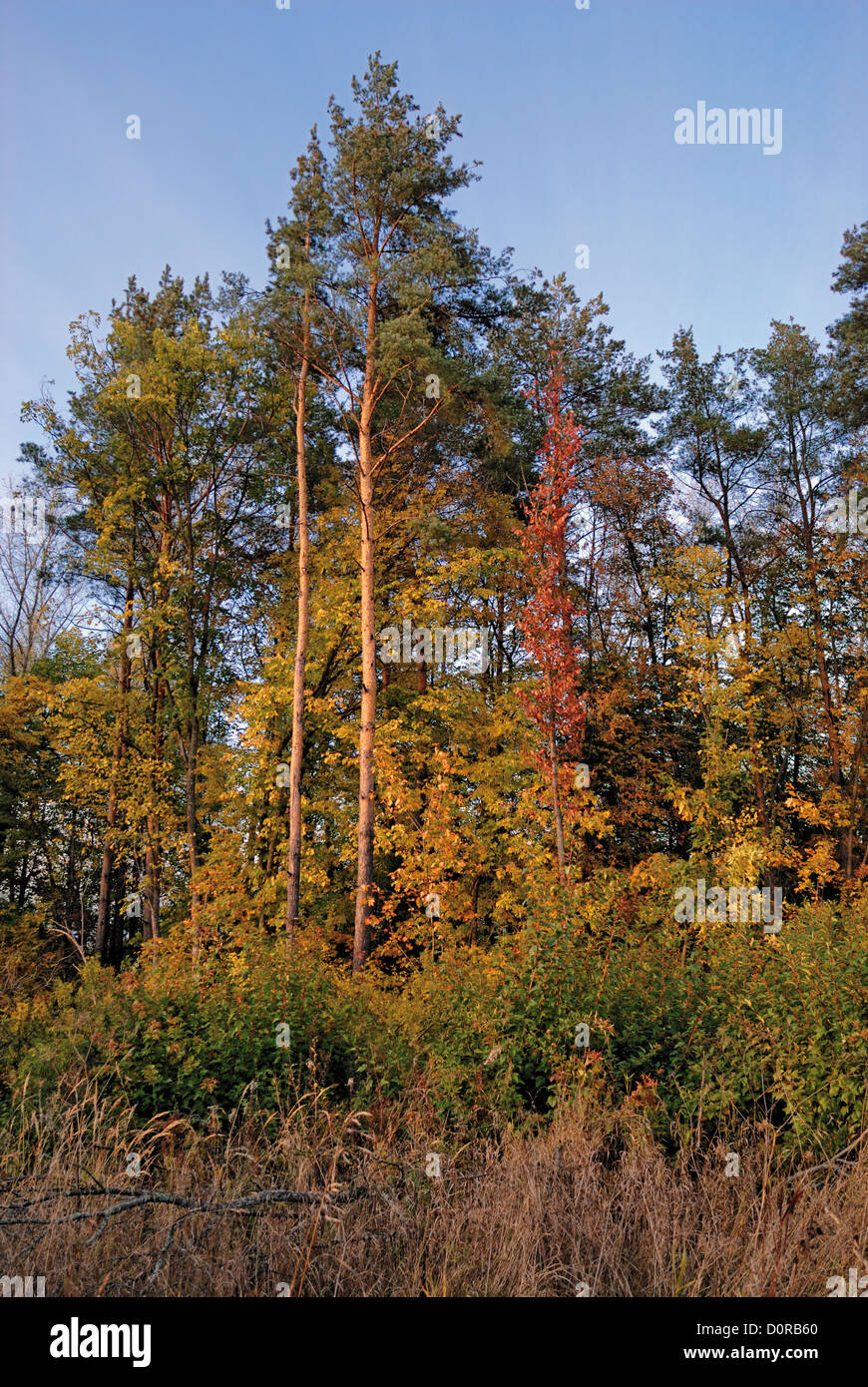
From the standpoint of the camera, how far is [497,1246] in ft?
12.0

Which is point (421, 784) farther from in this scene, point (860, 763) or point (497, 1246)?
point (497, 1246)

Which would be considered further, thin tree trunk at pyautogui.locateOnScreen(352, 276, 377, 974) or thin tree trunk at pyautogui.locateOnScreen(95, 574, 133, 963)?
thin tree trunk at pyautogui.locateOnScreen(95, 574, 133, 963)

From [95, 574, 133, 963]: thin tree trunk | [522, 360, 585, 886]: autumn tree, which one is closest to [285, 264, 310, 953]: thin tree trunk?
[95, 574, 133, 963]: thin tree trunk

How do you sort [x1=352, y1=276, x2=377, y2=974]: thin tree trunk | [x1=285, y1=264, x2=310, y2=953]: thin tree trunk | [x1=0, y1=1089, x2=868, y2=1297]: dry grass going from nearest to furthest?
[x1=0, y1=1089, x2=868, y2=1297]: dry grass
[x1=352, y1=276, x2=377, y2=974]: thin tree trunk
[x1=285, y1=264, x2=310, y2=953]: thin tree trunk

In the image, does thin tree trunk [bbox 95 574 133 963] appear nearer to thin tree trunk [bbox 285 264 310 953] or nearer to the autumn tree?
thin tree trunk [bbox 285 264 310 953]

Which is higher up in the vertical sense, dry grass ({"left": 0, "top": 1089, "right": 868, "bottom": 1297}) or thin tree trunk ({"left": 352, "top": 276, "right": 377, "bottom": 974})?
thin tree trunk ({"left": 352, "top": 276, "right": 377, "bottom": 974})

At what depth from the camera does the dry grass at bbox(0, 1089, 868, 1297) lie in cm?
338

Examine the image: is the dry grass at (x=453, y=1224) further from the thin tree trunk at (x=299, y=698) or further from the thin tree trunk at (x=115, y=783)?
the thin tree trunk at (x=115, y=783)

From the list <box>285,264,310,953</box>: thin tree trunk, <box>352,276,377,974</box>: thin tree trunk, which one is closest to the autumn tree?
<box>352,276,377,974</box>: thin tree trunk

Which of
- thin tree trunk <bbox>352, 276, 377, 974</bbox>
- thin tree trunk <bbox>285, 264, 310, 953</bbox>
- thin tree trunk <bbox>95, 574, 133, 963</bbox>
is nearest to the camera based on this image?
thin tree trunk <bbox>352, 276, 377, 974</bbox>

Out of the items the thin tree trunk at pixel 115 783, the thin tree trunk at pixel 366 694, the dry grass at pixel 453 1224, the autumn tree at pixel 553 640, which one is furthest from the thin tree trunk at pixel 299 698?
the dry grass at pixel 453 1224

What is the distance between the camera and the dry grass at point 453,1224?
3385mm

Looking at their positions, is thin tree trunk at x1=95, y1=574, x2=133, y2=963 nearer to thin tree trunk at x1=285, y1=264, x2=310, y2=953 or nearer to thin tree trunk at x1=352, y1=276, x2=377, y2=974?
thin tree trunk at x1=285, y1=264, x2=310, y2=953

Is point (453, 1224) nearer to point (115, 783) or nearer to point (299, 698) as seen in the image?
point (299, 698)
